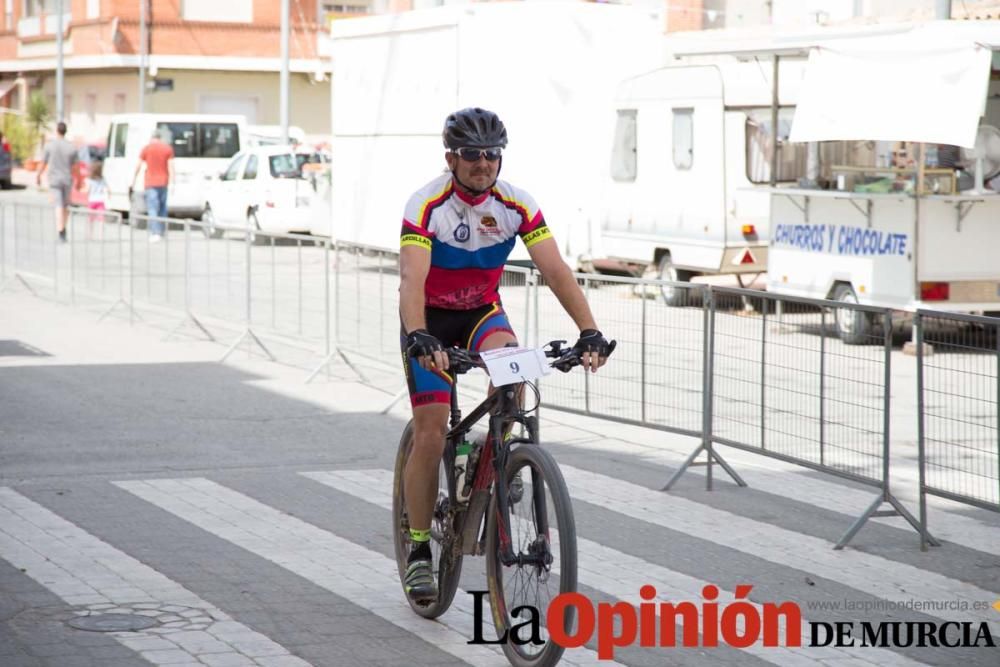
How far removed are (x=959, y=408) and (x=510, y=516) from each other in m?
2.85

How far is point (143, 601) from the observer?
6.79 metres

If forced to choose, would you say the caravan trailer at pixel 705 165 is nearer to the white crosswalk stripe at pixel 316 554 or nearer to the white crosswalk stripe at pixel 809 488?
the white crosswalk stripe at pixel 809 488

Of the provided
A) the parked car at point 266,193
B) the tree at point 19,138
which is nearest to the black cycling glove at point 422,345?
the parked car at point 266,193

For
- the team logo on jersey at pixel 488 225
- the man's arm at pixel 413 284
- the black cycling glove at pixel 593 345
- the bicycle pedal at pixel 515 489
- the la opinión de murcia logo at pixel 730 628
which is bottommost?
the la opinión de murcia logo at pixel 730 628

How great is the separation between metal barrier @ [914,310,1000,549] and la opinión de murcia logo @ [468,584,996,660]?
1.23 meters

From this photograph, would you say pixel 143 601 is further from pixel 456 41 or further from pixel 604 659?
pixel 456 41

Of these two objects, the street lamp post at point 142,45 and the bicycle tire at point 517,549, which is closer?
the bicycle tire at point 517,549

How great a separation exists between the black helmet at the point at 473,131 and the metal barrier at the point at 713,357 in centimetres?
261

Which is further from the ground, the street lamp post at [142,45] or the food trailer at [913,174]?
the street lamp post at [142,45]

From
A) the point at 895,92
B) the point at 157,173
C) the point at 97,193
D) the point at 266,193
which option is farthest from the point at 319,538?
the point at 97,193

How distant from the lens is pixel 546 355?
5.88 meters

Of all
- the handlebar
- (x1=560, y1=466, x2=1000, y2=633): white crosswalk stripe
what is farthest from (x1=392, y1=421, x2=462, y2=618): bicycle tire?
(x1=560, y1=466, x2=1000, y2=633): white crosswalk stripe

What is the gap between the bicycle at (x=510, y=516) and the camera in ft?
18.6

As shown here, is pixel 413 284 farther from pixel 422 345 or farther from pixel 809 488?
pixel 809 488
